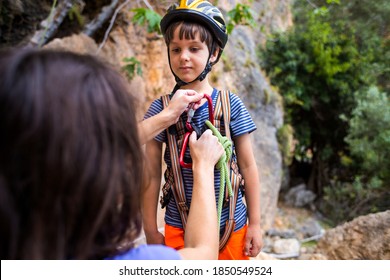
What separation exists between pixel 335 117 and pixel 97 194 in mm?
9212

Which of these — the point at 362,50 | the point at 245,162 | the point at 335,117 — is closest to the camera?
the point at 245,162

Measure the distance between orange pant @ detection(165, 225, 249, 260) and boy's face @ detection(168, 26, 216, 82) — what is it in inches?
29.9

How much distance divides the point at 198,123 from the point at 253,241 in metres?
0.66

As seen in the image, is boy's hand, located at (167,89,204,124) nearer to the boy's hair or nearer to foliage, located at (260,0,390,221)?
the boy's hair

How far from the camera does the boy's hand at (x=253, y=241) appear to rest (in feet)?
5.33

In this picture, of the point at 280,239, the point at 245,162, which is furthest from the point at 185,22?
the point at 280,239

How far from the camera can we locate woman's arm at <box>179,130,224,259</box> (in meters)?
1.00

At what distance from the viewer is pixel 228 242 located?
5.20 feet

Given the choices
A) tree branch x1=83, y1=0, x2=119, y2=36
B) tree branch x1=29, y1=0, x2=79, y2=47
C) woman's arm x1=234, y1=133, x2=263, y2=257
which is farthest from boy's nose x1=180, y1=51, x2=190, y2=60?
tree branch x1=83, y1=0, x2=119, y2=36

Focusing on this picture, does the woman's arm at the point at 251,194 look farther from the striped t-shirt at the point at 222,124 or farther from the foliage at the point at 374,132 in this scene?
the foliage at the point at 374,132

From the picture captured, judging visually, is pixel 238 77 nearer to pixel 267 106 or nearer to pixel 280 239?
pixel 267 106

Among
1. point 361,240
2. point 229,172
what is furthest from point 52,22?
point 361,240

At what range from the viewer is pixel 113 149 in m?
0.74

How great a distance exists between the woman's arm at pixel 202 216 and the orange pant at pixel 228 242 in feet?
1.72
